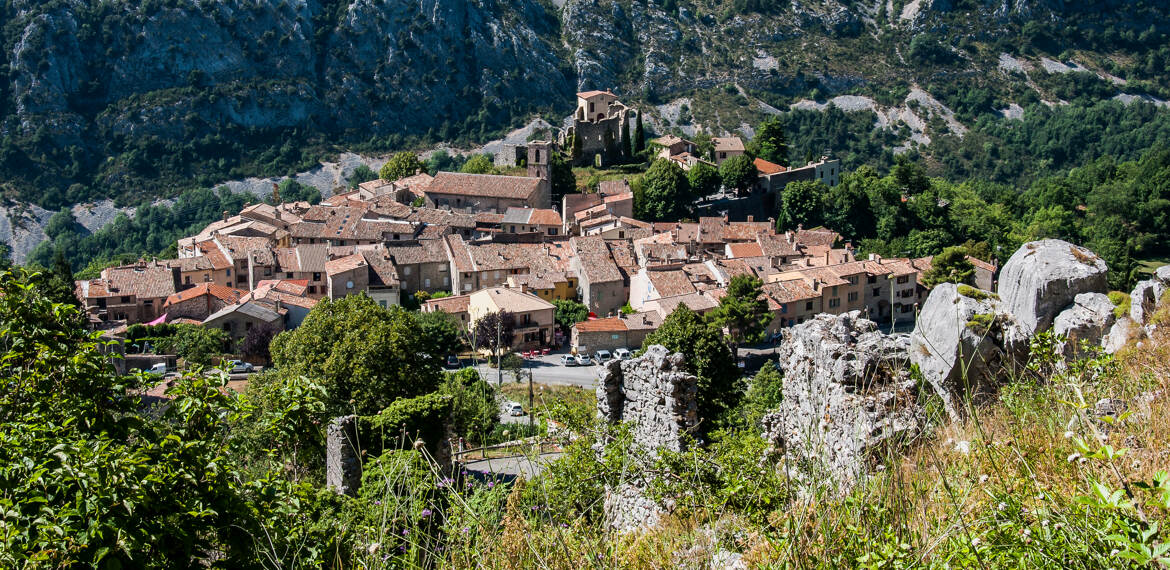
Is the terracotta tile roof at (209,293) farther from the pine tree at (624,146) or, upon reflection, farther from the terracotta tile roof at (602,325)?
the pine tree at (624,146)

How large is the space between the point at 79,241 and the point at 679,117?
2741 inches

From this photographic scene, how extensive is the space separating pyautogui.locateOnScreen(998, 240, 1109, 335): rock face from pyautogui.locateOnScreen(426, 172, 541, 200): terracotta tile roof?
175 feet

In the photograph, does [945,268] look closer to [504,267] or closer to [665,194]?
[665,194]

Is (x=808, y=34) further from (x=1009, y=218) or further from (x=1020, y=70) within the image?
(x=1009, y=218)

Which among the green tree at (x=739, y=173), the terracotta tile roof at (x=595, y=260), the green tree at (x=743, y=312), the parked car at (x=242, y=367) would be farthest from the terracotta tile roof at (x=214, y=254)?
the green tree at (x=739, y=173)

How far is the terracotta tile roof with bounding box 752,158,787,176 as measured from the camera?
73.2 metres

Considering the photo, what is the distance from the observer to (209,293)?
50.6 meters

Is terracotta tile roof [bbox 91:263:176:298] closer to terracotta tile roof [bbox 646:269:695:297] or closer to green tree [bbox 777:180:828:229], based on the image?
terracotta tile roof [bbox 646:269:695:297]

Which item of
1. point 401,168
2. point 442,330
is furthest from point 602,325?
point 401,168

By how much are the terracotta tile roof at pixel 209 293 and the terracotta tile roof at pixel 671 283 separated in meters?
20.8

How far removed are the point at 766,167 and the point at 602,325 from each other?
30552mm

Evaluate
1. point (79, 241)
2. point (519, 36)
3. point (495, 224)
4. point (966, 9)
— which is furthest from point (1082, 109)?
point (79, 241)

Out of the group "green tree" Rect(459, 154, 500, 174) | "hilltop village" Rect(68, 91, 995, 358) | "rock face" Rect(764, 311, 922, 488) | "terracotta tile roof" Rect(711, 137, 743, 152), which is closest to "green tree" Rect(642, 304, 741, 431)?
"hilltop village" Rect(68, 91, 995, 358)

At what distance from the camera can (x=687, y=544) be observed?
19.5 feet
